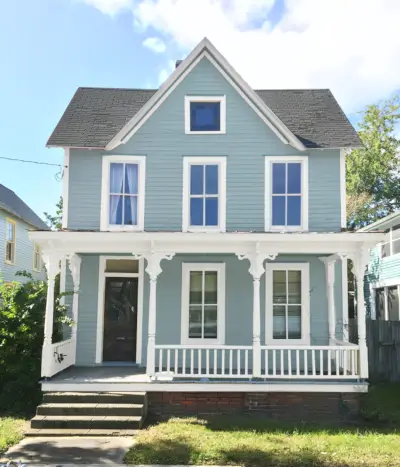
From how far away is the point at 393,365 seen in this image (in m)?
13.9

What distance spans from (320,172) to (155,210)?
420 centimetres

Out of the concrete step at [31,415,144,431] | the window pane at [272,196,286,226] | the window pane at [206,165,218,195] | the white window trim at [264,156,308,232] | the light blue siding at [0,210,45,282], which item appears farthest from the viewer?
the light blue siding at [0,210,45,282]

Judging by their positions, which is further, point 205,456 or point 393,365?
point 393,365

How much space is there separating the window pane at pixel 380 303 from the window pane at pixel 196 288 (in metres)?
9.60

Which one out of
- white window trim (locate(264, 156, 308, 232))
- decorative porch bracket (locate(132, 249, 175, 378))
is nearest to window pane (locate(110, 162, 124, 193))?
decorative porch bracket (locate(132, 249, 175, 378))

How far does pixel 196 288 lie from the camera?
38.3 feet

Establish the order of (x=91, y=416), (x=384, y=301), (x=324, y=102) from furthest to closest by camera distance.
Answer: (x=384, y=301), (x=324, y=102), (x=91, y=416)

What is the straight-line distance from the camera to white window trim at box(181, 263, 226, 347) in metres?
11.4

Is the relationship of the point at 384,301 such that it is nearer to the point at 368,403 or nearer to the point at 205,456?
the point at 368,403

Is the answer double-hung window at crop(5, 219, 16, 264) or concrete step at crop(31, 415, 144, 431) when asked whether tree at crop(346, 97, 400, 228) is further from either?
concrete step at crop(31, 415, 144, 431)

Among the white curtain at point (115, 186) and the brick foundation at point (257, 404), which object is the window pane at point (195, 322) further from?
the white curtain at point (115, 186)

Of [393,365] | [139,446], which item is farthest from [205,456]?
[393,365]

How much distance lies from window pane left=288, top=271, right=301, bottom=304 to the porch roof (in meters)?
1.63

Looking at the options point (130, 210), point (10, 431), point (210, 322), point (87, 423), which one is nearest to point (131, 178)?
point (130, 210)
